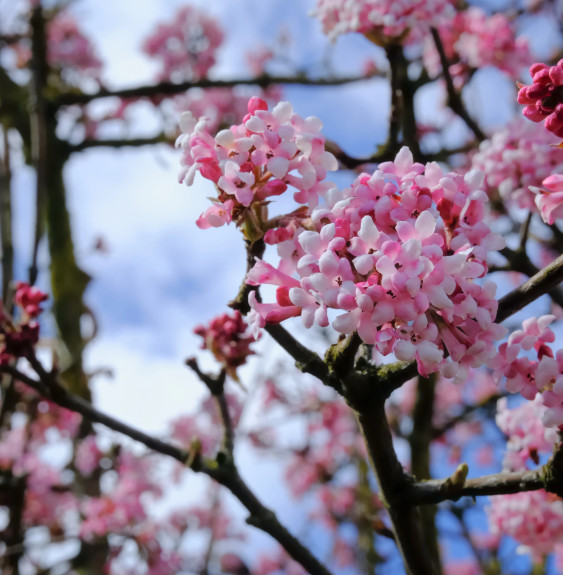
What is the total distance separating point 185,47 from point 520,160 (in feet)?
20.7

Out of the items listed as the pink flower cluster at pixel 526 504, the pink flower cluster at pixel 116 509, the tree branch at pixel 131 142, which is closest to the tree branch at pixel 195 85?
the tree branch at pixel 131 142

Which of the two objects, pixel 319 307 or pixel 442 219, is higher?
pixel 442 219

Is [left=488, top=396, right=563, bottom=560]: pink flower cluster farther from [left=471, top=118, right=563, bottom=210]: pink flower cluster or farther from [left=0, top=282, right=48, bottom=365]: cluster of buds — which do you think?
[left=0, top=282, right=48, bottom=365]: cluster of buds

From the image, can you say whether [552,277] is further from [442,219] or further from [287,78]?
[287,78]

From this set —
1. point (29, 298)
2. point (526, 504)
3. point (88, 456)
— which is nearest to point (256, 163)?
point (29, 298)

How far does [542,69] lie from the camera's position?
117 cm

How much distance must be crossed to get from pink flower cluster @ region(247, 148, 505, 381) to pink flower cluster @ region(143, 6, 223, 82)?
6937 mm

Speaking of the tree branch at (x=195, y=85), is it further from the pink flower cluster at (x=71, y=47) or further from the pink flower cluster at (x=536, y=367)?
the pink flower cluster at (x=536, y=367)

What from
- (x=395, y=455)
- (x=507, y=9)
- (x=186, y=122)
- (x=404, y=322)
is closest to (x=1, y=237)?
(x=186, y=122)

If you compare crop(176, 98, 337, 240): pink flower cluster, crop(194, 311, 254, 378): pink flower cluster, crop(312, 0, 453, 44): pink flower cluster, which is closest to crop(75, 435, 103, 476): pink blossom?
crop(194, 311, 254, 378): pink flower cluster

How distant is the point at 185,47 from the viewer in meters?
7.70

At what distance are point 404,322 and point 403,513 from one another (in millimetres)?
699

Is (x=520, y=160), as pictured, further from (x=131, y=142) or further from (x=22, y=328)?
(x=131, y=142)

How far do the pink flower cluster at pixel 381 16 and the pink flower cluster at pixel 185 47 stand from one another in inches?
218
